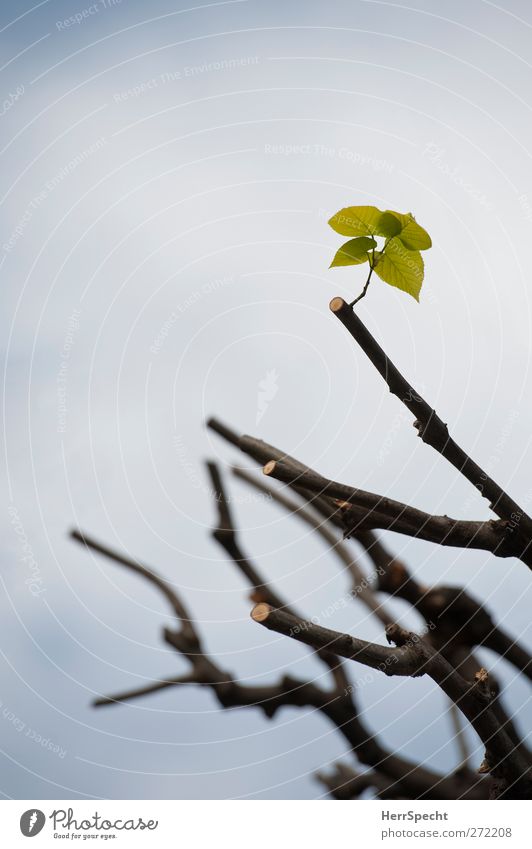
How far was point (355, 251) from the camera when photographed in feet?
3.76

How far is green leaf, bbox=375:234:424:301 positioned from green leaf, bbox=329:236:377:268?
0.03 meters

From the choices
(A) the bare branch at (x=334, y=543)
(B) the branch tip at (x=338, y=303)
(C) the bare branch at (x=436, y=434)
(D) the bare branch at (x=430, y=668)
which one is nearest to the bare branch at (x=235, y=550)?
(A) the bare branch at (x=334, y=543)

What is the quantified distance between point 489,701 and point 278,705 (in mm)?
698

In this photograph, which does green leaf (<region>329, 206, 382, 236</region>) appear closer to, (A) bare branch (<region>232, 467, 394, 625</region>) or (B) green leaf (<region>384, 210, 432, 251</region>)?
(B) green leaf (<region>384, 210, 432, 251</region>)

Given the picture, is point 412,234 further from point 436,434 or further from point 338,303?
point 436,434

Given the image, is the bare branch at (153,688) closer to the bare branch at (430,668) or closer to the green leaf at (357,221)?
the bare branch at (430,668)

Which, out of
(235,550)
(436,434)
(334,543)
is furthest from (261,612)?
(334,543)

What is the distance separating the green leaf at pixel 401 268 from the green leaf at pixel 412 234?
1 cm

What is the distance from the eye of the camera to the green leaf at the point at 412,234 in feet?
3.67

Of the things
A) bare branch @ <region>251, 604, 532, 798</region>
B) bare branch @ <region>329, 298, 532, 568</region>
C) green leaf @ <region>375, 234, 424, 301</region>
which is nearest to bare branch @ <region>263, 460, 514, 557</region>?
bare branch @ <region>329, 298, 532, 568</region>

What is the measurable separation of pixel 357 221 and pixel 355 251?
0.16 feet

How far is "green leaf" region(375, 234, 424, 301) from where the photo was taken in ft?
3.83

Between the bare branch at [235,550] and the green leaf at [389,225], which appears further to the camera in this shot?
the bare branch at [235,550]
